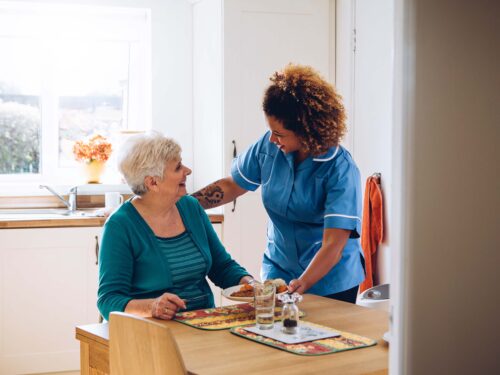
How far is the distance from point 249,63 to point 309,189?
1.74m

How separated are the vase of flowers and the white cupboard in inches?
27.4

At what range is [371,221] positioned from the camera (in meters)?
3.55

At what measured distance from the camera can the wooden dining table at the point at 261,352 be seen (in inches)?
59.1

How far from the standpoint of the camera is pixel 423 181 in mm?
600

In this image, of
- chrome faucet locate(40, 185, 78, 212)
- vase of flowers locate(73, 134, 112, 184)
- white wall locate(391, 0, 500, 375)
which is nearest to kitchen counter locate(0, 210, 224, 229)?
chrome faucet locate(40, 185, 78, 212)

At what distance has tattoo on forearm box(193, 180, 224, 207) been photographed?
8.68ft

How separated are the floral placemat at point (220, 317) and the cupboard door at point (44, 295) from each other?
1842 millimetres

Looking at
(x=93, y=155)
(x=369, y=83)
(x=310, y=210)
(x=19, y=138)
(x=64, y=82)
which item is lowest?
(x=310, y=210)

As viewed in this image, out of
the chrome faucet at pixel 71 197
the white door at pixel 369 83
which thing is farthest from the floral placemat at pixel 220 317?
the chrome faucet at pixel 71 197

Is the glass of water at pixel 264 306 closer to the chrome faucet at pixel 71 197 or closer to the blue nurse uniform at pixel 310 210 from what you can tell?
the blue nurse uniform at pixel 310 210

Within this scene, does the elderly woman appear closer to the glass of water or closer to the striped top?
the striped top

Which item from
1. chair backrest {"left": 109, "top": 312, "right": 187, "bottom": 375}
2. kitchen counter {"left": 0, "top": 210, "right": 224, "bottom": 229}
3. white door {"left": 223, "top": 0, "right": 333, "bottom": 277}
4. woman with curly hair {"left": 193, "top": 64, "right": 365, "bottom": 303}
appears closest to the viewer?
chair backrest {"left": 109, "top": 312, "right": 187, "bottom": 375}

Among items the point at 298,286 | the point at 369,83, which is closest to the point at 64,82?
Answer: the point at 369,83

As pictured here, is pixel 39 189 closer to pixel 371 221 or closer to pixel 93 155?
pixel 93 155
